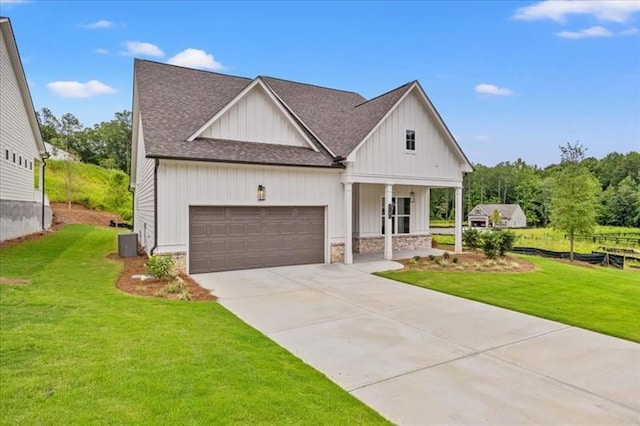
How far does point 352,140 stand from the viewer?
14.1 m

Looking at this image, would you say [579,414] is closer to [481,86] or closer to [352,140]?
[352,140]

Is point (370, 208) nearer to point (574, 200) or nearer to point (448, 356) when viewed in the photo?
point (448, 356)

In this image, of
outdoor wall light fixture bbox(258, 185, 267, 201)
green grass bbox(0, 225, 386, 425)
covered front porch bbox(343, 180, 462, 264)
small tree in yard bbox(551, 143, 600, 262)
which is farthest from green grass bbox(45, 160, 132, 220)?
small tree in yard bbox(551, 143, 600, 262)

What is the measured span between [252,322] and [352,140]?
361 inches

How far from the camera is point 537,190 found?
73.0m

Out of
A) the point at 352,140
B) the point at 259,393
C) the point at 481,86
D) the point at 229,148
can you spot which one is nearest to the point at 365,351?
the point at 259,393

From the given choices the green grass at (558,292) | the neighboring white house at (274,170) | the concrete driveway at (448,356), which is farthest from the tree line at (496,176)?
the concrete driveway at (448,356)

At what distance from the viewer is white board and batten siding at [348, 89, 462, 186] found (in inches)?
549

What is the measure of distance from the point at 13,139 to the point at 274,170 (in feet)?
41.5

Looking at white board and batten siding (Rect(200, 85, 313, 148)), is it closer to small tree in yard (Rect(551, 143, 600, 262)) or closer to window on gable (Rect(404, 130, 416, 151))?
window on gable (Rect(404, 130, 416, 151))

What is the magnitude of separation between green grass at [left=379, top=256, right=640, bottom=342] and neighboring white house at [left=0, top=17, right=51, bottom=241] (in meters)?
15.4

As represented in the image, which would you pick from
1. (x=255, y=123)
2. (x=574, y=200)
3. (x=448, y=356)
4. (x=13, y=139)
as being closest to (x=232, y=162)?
(x=255, y=123)

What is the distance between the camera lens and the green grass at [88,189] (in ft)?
97.0

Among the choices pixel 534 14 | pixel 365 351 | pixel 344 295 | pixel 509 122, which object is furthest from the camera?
pixel 509 122
